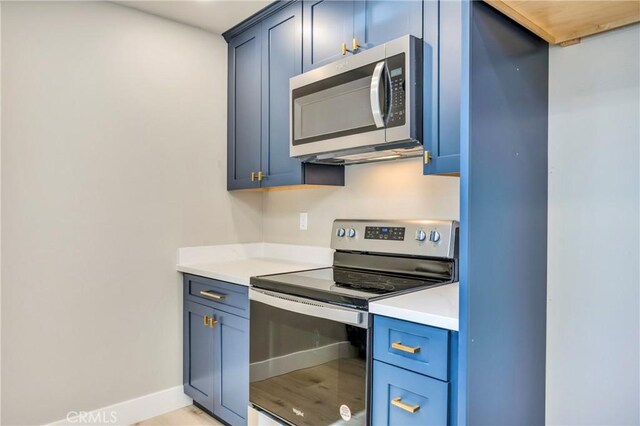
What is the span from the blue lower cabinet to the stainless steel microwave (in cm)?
84

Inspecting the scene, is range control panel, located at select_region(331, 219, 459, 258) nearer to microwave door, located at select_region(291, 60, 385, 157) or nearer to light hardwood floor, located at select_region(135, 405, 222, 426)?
microwave door, located at select_region(291, 60, 385, 157)

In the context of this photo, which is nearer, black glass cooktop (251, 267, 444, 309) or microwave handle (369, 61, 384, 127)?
black glass cooktop (251, 267, 444, 309)

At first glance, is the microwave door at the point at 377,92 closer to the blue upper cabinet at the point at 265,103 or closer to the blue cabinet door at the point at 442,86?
the blue cabinet door at the point at 442,86

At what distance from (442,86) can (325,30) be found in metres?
0.76

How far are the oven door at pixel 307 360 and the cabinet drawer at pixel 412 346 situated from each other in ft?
0.21

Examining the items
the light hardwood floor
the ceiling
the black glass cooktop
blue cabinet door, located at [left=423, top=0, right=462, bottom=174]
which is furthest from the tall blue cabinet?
the light hardwood floor

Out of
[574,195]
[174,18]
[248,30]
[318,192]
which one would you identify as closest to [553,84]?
[574,195]

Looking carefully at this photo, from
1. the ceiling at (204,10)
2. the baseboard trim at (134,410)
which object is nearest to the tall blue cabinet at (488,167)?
the ceiling at (204,10)

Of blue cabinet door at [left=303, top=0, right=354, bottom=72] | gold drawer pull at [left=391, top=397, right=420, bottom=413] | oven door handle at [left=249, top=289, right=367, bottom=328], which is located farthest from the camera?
blue cabinet door at [left=303, top=0, right=354, bottom=72]

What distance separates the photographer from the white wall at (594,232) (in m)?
1.37

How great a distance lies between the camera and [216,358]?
2314mm

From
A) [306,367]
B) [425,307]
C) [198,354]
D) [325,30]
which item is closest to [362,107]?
[325,30]

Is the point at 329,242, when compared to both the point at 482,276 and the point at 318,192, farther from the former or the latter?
the point at 482,276

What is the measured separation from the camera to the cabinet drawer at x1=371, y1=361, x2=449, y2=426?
1.29 meters
